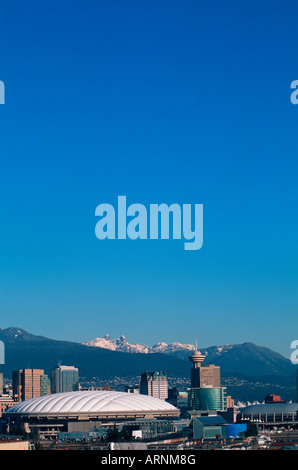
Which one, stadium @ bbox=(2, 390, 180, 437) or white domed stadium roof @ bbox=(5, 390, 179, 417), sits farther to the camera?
white domed stadium roof @ bbox=(5, 390, 179, 417)

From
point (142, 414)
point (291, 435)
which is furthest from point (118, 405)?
point (291, 435)

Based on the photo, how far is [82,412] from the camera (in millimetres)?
132875

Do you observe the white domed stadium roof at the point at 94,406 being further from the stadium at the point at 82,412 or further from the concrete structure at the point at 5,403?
the concrete structure at the point at 5,403

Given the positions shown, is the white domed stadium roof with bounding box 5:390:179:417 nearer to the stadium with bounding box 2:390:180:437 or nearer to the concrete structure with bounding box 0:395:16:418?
the stadium with bounding box 2:390:180:437

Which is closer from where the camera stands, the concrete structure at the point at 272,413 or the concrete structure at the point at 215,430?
the concrete structure at the point at 215,430

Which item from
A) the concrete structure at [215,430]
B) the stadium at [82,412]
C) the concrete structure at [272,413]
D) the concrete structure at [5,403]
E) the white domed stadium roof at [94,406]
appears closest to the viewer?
the concrete structure at [215,430]

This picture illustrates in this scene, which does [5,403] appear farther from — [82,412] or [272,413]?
[82,412]

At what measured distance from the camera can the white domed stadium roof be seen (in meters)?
134

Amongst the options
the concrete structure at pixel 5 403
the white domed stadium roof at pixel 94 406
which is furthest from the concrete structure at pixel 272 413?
the concrete structure at pixel 5 403

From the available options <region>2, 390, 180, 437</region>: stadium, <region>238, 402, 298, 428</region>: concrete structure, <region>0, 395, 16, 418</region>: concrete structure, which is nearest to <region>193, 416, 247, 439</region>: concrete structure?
<region>2, 390, 180, 437</region>: stadium

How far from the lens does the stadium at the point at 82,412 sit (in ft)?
425

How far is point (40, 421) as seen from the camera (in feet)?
441
